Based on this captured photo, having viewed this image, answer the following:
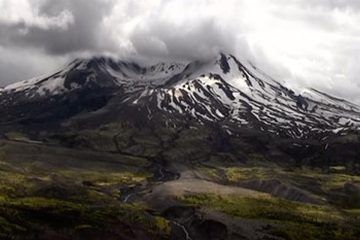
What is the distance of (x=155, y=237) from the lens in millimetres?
167875

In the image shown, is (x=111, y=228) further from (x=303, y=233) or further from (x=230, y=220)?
(x=303, y=233)

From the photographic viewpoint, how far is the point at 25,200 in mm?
199875

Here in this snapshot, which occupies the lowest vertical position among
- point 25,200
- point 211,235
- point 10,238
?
point 10,238

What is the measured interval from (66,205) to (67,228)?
33.3 metres

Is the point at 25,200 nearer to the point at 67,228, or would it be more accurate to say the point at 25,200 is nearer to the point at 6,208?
the point at 6,208

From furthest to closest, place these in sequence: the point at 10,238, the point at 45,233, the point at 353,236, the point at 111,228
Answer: the point at 353,236, the point at 111,228, the point at 45,233, the point at 10,238

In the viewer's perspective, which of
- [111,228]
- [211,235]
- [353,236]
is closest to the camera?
[111,228]

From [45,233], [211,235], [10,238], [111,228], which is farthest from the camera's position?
[211,235]

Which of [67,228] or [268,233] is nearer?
[67,228]

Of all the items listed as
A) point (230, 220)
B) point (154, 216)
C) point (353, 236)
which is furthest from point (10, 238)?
point (353, 236)

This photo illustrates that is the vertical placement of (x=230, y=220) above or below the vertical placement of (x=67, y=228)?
above

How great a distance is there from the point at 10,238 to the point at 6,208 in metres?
34.5

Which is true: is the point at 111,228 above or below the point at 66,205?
below

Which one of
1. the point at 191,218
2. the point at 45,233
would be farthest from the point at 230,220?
the point at 45,233
